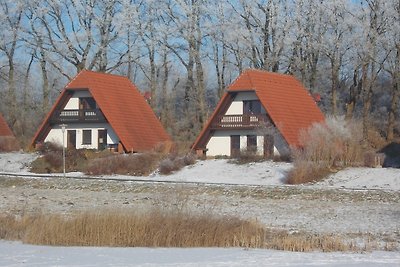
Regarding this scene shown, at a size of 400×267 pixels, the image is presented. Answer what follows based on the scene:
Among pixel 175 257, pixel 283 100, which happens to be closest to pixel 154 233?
pixel 175 257

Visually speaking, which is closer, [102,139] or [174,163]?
[174,163]

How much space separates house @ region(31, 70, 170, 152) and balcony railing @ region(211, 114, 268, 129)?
18.9 feet

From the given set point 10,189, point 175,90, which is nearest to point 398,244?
point 10,189

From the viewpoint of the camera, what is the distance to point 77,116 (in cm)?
5269

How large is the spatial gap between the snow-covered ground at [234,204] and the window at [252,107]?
760 cm

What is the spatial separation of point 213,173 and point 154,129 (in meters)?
15.8

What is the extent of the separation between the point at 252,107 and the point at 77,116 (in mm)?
12613

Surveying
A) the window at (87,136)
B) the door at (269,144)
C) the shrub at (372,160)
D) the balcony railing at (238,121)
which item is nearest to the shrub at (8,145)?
the window at (87,136)

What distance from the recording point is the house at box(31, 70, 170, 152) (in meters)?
51.6

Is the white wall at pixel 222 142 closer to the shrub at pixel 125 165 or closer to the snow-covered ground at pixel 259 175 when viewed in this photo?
the snow-covered ground at pixel 259 175

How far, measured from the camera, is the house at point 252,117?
4653cm

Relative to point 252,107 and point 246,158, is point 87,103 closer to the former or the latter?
point 252,107

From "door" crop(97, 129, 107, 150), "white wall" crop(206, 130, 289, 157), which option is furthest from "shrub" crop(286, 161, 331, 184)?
"door" crop(97, 129, 107, 150)

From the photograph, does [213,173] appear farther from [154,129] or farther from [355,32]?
[355,32]
